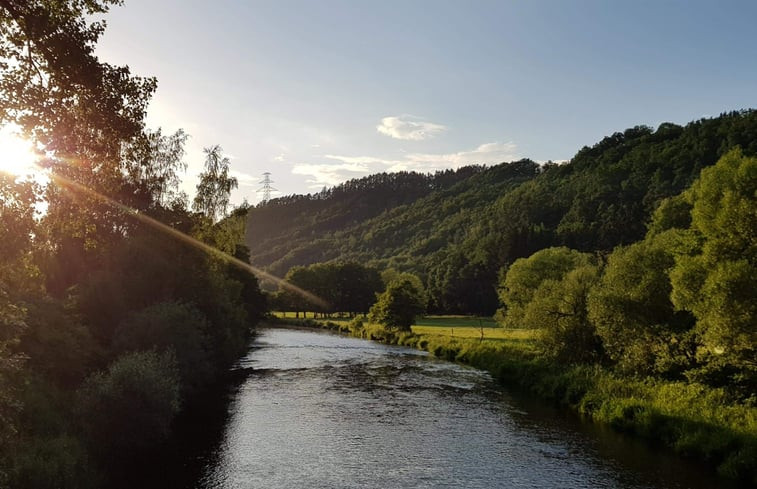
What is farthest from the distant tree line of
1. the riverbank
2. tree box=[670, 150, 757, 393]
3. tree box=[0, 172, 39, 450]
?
tree box=[0, 172, 39, 450]

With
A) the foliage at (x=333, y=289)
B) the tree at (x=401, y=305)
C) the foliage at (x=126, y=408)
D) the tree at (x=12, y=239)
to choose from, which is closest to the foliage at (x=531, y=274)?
the tree at (x=401, y=305)

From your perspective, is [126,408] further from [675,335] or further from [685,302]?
[675,335]

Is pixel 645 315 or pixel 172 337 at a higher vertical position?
pixel 645 315

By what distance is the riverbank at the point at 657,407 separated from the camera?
80.0 feet

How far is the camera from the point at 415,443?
93.9 feet

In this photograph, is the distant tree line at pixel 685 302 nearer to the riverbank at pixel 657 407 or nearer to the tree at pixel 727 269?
the tree at pixel 727 269

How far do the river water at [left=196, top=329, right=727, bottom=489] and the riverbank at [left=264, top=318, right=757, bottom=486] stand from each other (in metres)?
→ 1.31

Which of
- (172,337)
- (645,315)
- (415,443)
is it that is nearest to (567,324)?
(645,315)

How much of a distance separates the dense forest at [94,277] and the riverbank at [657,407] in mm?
25956

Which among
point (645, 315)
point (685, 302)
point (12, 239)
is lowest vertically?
point (645, 315)

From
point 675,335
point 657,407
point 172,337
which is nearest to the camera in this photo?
point 657,407

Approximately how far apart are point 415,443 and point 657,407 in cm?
1461

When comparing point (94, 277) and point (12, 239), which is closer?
point (12, 239)

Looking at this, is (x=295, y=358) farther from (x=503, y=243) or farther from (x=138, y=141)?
(x=503, y=243)
